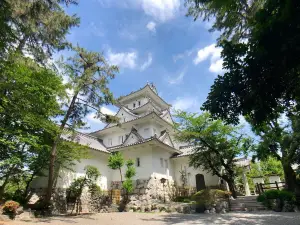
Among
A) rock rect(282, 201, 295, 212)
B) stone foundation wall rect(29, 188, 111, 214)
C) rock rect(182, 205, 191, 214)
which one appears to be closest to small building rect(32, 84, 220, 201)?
stone foundation wall rect(29, 188, 111, 214)

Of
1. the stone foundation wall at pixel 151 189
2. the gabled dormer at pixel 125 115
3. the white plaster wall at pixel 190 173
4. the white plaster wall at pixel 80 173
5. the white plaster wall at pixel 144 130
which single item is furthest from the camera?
the gabled dormer at pixel 125 115

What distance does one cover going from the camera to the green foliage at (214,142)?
1730 cm

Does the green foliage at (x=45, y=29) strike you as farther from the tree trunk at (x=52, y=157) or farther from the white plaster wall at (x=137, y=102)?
the white plaster wall at (x=137, y=102)

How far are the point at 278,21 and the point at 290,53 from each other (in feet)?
2.18

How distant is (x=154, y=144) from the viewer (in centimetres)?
1847

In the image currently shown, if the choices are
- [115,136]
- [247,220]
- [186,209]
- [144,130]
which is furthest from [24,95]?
[115,136]

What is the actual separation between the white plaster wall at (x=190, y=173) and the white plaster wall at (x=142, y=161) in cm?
446

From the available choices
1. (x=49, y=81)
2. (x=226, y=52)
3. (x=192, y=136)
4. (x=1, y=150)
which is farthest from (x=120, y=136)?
(x=226, y=52)

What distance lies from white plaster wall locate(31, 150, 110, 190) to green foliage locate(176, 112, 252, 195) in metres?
8.03

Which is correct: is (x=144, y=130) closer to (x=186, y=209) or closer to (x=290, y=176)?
(x=186, y=209)

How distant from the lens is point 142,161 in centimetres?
1853

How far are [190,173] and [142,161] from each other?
5978 millimetres

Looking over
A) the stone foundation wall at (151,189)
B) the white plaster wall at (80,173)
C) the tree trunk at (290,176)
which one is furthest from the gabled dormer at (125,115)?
the tree trunk at (290,176)

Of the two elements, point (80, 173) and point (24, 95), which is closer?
point (24, 95)
